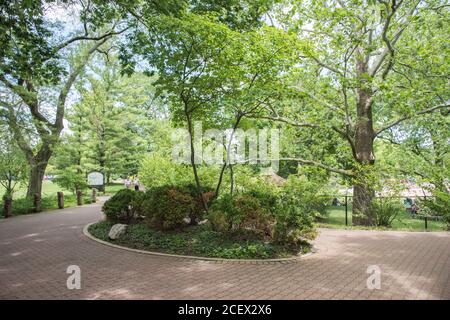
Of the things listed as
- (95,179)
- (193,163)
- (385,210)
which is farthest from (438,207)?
(95,179)

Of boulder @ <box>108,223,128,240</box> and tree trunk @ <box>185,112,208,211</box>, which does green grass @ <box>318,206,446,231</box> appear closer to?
tree trunk @ <box>185,112,208,211</box>

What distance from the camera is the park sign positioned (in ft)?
95.7

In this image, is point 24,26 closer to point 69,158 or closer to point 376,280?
point 376,280

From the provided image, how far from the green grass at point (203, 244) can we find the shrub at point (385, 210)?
19.9ft

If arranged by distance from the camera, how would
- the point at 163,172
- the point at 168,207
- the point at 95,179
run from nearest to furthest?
the point at 168,207
the point at 163,172
the point at 95,179

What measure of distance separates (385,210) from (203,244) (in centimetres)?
824

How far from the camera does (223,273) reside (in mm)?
6191

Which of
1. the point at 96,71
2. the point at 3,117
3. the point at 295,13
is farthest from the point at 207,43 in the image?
Result: the point at 96,71

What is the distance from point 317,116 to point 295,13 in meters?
4.60

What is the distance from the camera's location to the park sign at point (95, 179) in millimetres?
29156

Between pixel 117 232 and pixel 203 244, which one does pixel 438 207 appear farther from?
pixel 117 232

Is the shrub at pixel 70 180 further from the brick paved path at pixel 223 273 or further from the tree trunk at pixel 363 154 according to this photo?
the tree trunk at pixel 363 154

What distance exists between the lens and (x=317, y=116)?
1521cm

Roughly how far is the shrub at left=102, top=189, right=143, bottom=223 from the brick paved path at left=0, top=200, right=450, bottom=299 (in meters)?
1.67
